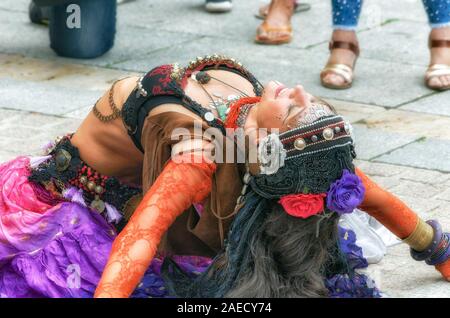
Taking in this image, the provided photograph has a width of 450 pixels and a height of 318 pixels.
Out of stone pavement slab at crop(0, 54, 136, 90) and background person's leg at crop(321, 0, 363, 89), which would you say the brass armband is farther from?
stone pavement slab at crop(0, 54, 136, 90)

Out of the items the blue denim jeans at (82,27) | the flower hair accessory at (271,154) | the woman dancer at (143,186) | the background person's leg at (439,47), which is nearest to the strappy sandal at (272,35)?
the blue denim jeans at (82,27)

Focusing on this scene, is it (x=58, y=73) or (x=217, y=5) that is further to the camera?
(x=217, y=5)

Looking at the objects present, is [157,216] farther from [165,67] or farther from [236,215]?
[165,67]

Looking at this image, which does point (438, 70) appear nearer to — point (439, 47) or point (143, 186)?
point (439, 47)

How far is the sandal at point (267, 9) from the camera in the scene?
22.5ft

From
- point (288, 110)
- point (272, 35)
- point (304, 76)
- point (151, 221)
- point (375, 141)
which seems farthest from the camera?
point (272, 35)

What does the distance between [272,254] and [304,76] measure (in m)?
2.73

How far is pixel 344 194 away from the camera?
3.09 metres

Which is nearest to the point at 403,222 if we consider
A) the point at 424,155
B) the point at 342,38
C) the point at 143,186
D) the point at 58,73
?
the point at 143,186

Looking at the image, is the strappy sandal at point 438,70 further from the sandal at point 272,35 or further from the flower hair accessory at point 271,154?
the flower hair accessory at point 271,154

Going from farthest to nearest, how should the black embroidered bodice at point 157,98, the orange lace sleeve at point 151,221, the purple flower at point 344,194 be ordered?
the black embroidered bodice at point 157,98 < the purple flower at point 344,194 < the orange lace sleeve at point 151,221

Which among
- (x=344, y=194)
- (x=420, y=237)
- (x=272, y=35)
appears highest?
(x=344, y=194)

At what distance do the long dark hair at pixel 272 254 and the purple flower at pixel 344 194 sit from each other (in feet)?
0.29

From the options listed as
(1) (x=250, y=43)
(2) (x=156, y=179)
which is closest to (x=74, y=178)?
(2) (x=156, y=179)
